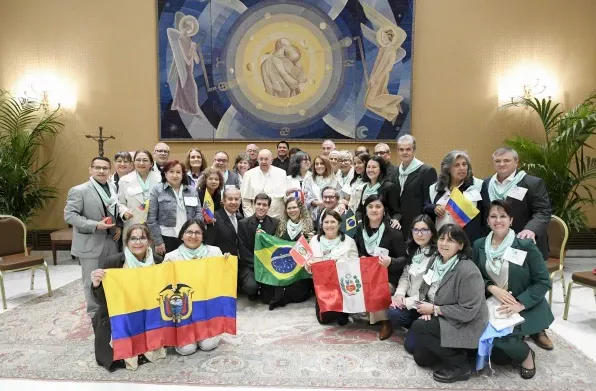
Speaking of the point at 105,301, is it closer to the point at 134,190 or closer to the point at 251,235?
the point at 134,190

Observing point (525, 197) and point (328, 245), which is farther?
point (328, 245)

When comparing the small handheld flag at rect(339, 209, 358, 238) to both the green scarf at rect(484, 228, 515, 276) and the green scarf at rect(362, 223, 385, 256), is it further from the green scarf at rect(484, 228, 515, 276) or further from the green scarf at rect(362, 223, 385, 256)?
the green scarf at rect(484, 228, 515, 276)

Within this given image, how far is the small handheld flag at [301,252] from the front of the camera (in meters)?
4.00

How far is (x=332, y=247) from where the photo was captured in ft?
12.9

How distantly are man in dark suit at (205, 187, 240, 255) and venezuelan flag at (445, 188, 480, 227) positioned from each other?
7.31 ft

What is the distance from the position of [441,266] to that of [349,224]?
56.7 inches

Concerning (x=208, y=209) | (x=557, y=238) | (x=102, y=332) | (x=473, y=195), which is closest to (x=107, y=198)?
(x=208, y=209)

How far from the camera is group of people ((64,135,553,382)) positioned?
2939mm

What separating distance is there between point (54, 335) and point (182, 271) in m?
1.58

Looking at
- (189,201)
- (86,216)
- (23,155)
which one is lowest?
(86,216)

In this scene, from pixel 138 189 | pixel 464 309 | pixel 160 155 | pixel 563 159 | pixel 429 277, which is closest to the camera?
pixel 464 309

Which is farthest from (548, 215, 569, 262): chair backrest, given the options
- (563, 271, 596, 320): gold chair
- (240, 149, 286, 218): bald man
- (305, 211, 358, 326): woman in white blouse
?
(240, 149, 286, 218): bald man

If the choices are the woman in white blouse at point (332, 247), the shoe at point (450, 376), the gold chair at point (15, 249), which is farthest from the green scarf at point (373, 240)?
the gold chair at point (15, 249)

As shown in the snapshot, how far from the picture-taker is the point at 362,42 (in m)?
6.79
